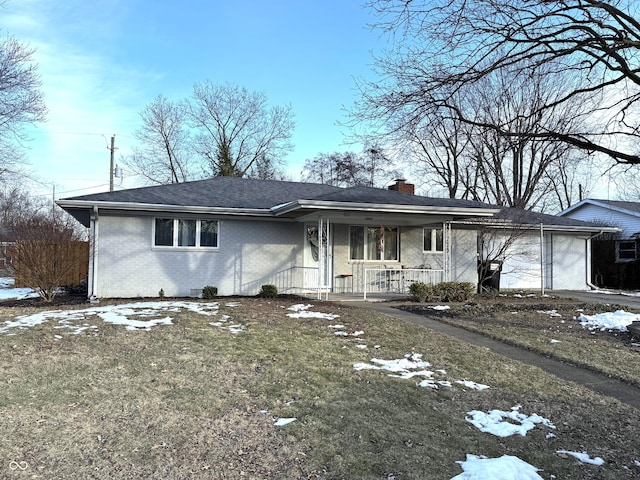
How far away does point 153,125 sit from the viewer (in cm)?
3559

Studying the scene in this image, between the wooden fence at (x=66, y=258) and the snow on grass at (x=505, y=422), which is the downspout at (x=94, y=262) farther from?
the snow on grass at (x=505, y=422)

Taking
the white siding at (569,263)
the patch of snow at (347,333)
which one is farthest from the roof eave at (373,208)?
the white siding at (569,263)

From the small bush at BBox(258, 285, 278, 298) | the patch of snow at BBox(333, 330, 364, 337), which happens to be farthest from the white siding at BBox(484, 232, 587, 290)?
the patch of snow at BBox(333, 330, 364, 337)

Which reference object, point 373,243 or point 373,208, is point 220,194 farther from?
point 373,208

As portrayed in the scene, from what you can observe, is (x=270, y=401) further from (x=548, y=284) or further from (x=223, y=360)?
(x=548, y=284)

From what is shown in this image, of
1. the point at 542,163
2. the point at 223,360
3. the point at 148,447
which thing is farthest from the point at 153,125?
the point at 148,447

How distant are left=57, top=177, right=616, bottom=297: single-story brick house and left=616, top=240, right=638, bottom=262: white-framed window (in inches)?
398

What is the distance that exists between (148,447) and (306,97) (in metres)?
12.2

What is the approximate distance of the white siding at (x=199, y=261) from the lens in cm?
1283

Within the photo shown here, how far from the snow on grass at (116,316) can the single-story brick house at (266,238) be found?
2.81 metres

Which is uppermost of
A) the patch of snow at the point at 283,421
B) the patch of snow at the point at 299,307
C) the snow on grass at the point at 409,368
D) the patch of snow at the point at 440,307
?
the patch of snow at the point at 299,307

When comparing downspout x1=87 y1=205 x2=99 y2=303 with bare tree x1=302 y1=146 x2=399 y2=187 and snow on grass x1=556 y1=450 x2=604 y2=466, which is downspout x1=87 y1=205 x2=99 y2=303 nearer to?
snow on grass x1=556 y1=450 x2=604 y2=466

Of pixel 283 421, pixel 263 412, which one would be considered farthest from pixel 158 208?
pixel 283 421

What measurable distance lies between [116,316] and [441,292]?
8.27 metres
